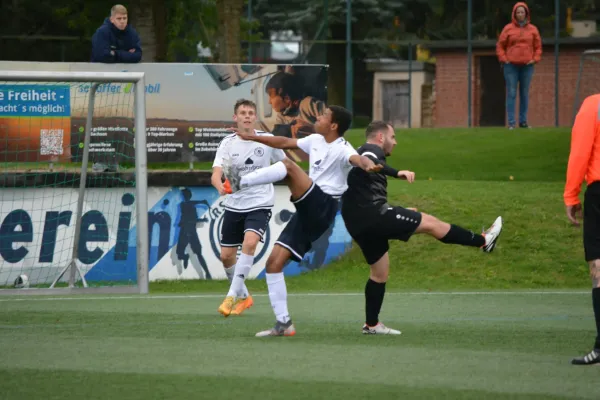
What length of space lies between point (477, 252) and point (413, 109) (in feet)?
69.2

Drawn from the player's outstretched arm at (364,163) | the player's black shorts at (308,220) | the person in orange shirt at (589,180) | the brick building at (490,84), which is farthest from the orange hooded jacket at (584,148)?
the brick building at (490,84)

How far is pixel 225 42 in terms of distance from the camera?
2389 centimetres

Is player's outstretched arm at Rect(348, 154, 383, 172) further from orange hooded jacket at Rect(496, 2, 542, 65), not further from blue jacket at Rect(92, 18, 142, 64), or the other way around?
orange hooded jacket at Rect(496, 2, 542, 65)

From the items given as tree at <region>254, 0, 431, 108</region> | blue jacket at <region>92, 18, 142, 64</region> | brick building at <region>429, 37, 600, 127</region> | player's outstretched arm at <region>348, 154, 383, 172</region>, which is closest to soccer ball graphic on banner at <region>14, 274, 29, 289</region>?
blue jacket at <region>92, 18, 142, 64</region>

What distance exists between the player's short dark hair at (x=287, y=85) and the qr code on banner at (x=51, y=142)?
3.00 meters

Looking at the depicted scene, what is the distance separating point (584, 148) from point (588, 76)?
16926 mm

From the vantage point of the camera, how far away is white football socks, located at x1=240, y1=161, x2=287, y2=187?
914 cm

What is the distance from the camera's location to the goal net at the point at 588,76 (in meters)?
23.3

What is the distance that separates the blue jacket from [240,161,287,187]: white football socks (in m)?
7.59

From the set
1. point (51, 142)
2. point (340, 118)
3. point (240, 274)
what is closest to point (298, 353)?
point (340, 118)

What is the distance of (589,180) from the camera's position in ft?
25.9

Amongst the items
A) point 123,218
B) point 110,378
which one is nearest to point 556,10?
point 123,218

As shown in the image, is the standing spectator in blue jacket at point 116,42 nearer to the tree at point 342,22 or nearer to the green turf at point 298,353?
the green turf at point 298,353

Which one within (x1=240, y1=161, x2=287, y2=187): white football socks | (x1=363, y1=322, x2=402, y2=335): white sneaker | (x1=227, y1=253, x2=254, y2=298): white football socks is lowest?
(x1=363, y1=322, x2=402, y2=335): white sneaker
